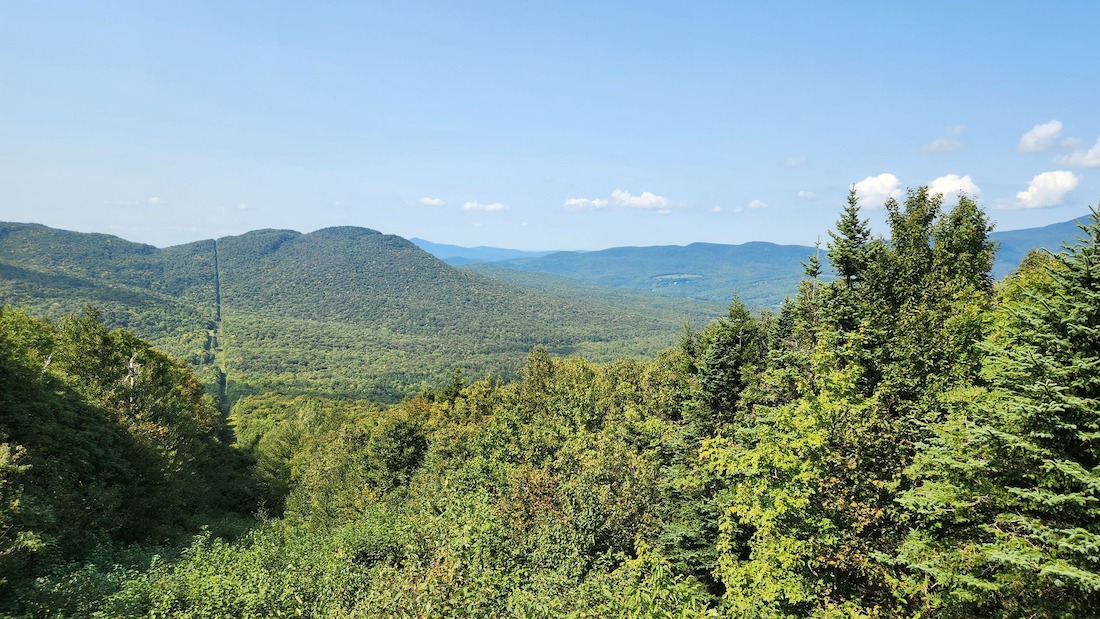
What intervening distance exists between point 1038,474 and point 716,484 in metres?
12.6

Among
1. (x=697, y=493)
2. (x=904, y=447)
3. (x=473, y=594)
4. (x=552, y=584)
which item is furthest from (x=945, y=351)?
(x=473, y=594)

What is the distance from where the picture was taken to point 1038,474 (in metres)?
9.27

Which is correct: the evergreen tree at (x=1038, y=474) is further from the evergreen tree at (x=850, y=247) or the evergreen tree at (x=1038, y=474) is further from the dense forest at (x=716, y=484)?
the evergreen tree at (x=850, y=247)

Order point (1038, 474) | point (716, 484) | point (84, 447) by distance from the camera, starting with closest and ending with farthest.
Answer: point (1038, 474)
point (716, 484)
point (84, 447)

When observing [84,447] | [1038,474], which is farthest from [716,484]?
[84,447]

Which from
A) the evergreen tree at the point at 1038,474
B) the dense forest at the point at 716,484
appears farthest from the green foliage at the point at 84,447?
the evergreen tree at the point at 1038,474

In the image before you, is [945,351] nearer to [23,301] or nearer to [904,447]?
[904,447]

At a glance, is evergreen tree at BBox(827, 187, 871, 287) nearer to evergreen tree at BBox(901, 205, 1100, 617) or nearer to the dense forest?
the dense forest

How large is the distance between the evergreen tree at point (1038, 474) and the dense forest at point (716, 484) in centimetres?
5

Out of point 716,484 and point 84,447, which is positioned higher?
point 84,447

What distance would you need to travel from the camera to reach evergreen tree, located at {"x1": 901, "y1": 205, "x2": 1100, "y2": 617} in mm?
8477

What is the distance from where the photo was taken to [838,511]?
1344 centimetres

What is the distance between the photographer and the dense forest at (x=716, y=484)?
374 inches

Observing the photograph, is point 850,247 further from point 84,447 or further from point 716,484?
point 84,447
